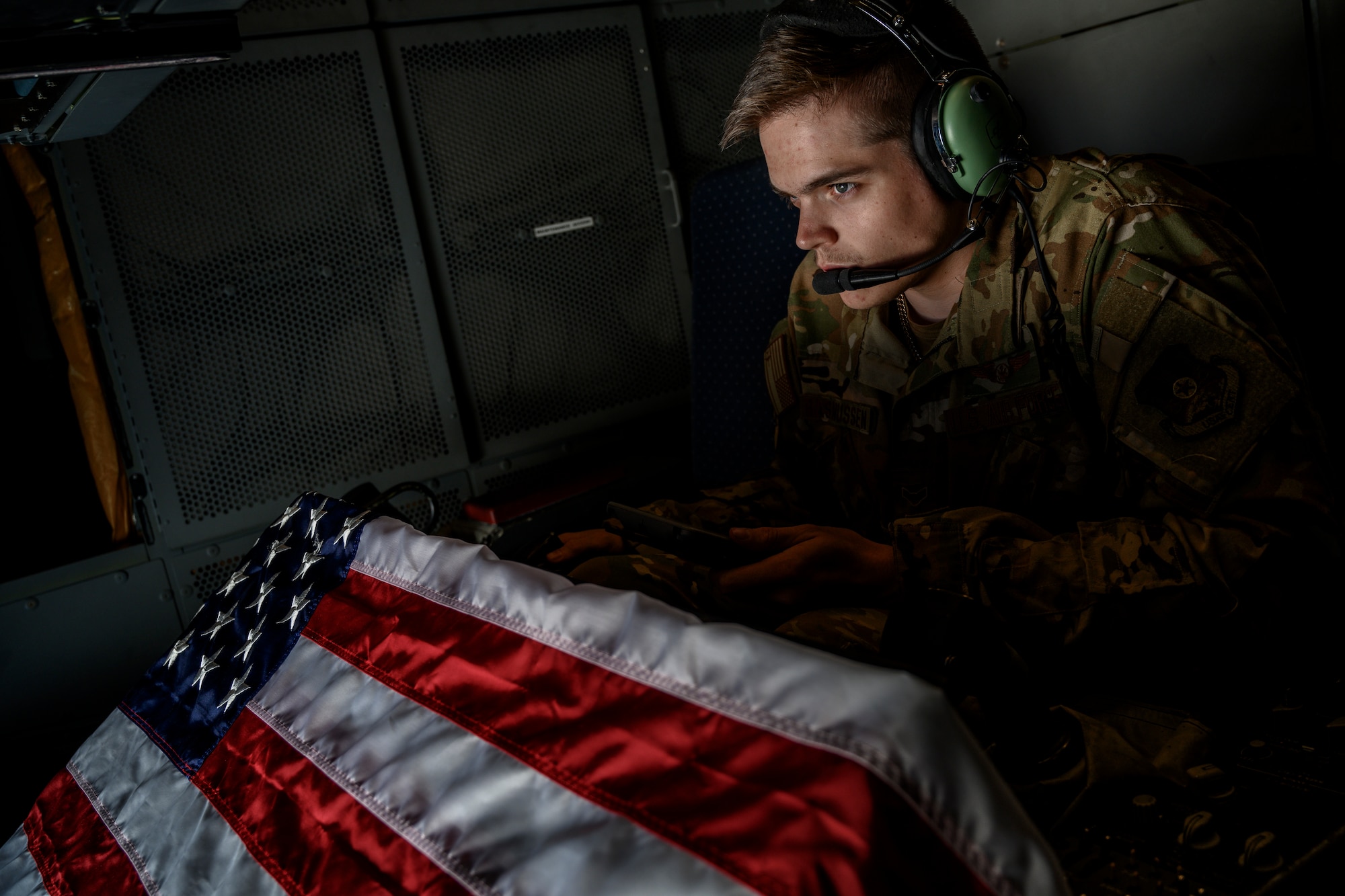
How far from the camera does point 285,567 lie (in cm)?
119

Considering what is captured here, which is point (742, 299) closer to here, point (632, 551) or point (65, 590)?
point (632, 551)

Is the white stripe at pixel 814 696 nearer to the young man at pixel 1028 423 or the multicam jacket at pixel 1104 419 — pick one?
the young man at pixel 1028 423

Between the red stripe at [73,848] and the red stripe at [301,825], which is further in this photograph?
the red stripe at [73,848]

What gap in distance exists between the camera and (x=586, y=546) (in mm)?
1158

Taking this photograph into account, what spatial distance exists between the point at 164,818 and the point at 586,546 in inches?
21.7

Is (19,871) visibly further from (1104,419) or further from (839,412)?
(1104,419)

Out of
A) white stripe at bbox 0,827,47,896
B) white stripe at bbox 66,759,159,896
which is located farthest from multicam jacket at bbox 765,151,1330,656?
white stripe at bbox 0,827,47,896

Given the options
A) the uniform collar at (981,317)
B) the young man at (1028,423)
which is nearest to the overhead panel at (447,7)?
the young man at (1028,423)

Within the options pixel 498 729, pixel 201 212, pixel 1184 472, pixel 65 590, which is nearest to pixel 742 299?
pixel 1184 472

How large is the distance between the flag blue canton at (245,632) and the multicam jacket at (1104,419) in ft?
2.38

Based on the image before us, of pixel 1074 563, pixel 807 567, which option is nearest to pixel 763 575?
pixel 807 567

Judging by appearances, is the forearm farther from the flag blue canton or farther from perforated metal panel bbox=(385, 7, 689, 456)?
perforated metal panel bbox=(385, 7, 689, 456)

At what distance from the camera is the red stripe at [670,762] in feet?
1.68

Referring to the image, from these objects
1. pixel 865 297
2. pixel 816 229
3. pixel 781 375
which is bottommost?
pixel 781 375
